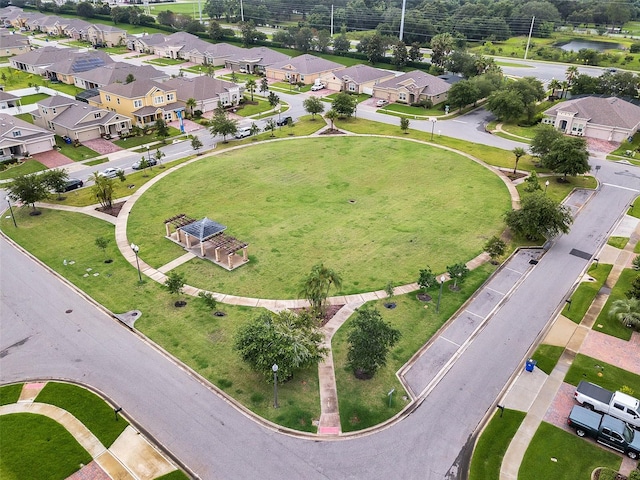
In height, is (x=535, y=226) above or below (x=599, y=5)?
below

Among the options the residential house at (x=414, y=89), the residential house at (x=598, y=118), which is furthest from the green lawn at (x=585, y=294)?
the residential house at (x=414, y=89)

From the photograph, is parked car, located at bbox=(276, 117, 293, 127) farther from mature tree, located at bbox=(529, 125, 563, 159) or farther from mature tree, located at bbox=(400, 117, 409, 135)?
mature tree, located at bbox=(529, 125, 563, 159)

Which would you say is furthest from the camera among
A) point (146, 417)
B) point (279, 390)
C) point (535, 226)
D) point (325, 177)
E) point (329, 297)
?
point (325, 177)

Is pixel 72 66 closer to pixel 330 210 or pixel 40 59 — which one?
pixel 40 59

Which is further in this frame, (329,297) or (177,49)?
(177,49)

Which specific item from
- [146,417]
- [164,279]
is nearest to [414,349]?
[146,417]

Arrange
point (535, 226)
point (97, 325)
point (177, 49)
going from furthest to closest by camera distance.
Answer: point (177, 49) → point (535, 226) → point (97, 325)

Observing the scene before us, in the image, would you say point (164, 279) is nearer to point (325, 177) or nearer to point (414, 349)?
point (414, 349)

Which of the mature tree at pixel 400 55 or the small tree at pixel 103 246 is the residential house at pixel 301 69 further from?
the small tree at pixel 103 246
